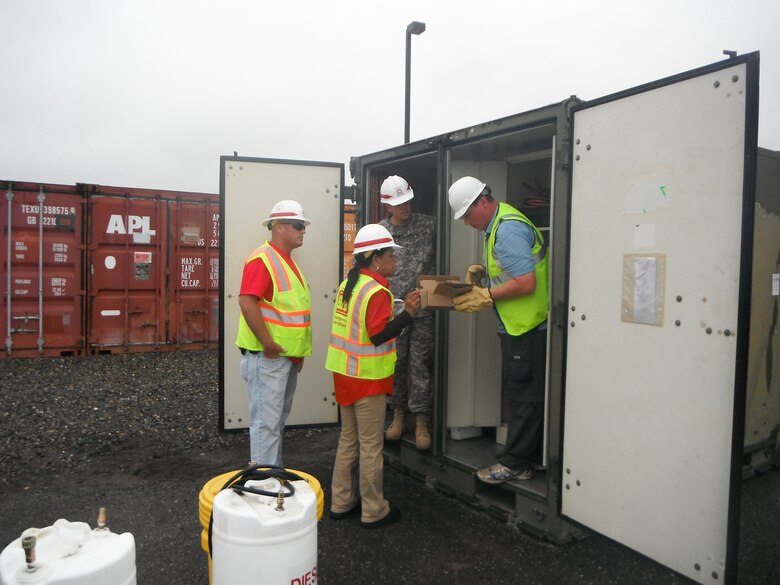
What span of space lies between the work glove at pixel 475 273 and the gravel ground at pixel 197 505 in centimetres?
142

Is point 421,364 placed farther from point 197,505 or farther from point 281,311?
point 197,505

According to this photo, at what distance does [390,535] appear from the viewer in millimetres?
3346

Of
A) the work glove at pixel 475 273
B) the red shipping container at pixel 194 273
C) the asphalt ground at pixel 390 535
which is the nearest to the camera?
the asphalt ground at pixel 390 535

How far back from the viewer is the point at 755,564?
3.08m

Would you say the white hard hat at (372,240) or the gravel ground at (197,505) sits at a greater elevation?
the white hard hat at (372,240)

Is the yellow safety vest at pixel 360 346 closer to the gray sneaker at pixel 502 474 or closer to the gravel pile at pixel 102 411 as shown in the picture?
the gray sneaker at pixel 502 474

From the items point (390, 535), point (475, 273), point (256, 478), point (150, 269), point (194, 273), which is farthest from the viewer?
point (194, 273)

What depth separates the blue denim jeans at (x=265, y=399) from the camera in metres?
3.45

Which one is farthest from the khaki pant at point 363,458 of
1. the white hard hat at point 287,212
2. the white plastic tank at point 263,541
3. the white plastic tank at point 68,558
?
the white plastic tank at point 68,558

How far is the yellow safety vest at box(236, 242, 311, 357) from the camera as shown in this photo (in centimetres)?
342

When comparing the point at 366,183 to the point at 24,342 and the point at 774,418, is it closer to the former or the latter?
the point at 774,418

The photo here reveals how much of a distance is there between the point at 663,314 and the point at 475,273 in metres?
1.51

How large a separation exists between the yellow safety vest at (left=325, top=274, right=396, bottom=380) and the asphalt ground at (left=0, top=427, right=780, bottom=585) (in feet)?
3.07

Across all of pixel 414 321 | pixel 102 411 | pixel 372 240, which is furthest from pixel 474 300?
pixel 102 411
